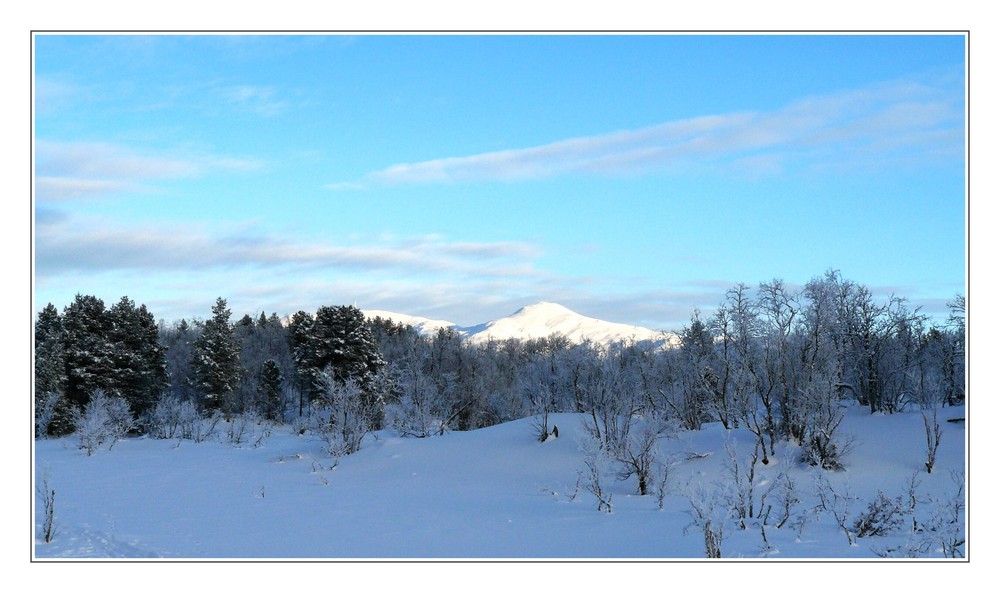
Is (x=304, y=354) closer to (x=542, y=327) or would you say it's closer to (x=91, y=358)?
(x=91, y=358)

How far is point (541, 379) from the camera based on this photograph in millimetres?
41594

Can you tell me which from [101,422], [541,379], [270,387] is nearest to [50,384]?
[101,422]

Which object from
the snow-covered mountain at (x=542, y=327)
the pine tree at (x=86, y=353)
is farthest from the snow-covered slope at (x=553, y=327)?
the pine tree at (x=86, y=353)

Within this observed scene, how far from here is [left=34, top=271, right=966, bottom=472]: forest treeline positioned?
1019 inches

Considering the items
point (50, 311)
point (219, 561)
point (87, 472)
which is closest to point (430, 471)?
point (87, 472)

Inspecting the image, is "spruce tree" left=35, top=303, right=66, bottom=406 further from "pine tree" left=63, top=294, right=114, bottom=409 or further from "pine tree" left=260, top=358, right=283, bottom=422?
"pine tree" left=260, top=358, right=283, bottom=422

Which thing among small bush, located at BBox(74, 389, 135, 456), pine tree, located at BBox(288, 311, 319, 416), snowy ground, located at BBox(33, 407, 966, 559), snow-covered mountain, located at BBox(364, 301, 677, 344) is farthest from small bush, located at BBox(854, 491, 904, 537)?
snow-covered mountain, located at BBox(364, 301, 677, 344)

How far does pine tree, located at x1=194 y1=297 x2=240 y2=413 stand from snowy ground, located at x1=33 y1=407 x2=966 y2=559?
9.08 meters

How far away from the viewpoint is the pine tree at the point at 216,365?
44.8 meters

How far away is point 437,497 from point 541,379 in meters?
21.7

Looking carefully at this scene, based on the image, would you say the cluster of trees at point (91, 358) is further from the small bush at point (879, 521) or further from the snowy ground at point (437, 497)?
the small bush at point (879, 521)

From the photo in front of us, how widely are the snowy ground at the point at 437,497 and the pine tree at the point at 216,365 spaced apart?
357 inches

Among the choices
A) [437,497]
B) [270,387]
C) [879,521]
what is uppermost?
[879,521]

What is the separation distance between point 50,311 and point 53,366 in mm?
7290
